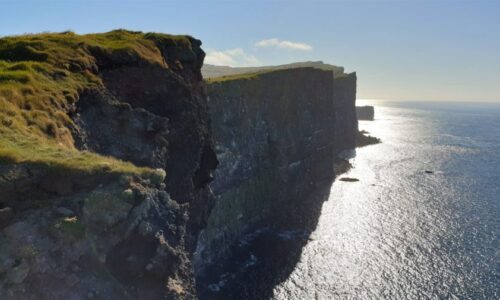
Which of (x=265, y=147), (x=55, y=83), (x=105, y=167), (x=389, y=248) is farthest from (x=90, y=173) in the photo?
(x=265, y=147)

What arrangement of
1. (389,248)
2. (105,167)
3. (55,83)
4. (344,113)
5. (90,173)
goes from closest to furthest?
1. (90,173)
2. (105,167)
3. (55,83)
4. (389,248)
5. (344,113)

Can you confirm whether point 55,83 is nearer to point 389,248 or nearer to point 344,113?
point 389,248

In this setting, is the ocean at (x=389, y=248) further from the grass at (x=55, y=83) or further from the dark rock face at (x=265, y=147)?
the grass at (x=55, y=83)

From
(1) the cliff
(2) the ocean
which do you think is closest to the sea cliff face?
(1) the cliff

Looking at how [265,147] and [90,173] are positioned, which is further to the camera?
[265,147]

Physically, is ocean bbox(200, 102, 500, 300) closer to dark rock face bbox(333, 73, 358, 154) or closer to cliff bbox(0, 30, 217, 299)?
cliff bbox(0, 30, 217, 299)

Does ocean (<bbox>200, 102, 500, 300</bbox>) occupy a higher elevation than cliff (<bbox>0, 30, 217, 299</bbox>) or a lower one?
lower
